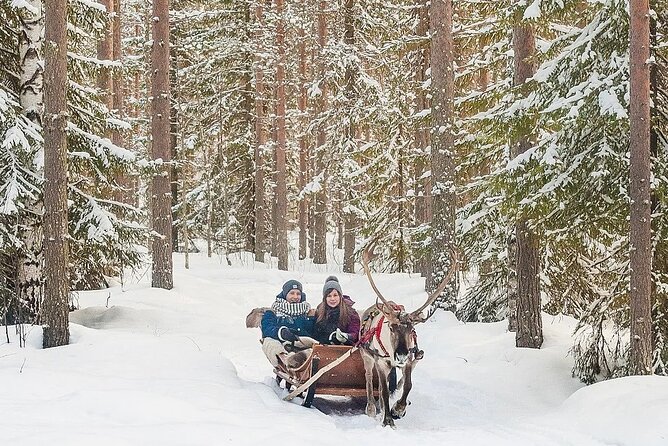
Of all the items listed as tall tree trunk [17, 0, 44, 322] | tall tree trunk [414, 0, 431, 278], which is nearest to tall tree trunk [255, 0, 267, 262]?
tall tree trunk [414, 0, 431, 278]

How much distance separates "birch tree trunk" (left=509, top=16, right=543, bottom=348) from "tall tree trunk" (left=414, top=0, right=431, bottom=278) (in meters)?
5.12

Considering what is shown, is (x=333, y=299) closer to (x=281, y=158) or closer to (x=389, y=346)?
(x=389, y=346)

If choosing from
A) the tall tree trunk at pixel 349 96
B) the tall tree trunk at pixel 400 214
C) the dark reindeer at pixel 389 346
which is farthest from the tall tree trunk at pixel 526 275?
the tall tree trunk at pixel 349 96

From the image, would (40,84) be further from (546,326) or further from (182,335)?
(546,326)

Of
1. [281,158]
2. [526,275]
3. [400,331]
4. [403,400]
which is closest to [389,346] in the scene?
[400,331]

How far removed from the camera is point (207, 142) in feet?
90.5

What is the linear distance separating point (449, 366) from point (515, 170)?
3.47 metres

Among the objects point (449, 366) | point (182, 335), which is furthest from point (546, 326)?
point (182, 335)

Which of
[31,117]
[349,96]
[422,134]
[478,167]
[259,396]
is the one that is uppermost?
[349,96]

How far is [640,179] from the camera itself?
25.2 ft

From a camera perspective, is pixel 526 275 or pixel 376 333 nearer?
pixel 376 333

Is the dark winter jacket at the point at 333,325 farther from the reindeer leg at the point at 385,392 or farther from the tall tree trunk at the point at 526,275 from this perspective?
the tall tree trunk at the point at 526,275

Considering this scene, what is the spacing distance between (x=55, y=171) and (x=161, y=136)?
21.0 feet

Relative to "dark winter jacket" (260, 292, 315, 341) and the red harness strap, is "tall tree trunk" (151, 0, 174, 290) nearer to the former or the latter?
"dark winter jacket" (260, 292, 315, 341)
